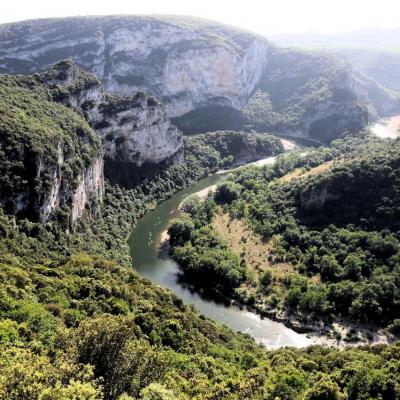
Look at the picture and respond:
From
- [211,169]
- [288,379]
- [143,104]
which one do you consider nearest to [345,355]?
[288,379]

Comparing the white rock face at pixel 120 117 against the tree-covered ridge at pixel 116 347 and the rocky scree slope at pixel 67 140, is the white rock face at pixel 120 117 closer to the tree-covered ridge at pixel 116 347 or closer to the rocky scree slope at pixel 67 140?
the rocky scree slope at pixel 67 140

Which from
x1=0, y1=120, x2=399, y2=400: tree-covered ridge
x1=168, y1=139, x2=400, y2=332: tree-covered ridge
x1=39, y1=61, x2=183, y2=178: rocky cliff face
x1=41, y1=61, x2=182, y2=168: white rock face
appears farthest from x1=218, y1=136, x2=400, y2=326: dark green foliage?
x1=41, y1=61, x2=182, y2=168: white rock face

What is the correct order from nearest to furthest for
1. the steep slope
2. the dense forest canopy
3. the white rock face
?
1. the dense forest canopy
2. the steep slope
3. the white rock face

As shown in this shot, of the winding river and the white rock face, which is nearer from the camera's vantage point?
the winding river

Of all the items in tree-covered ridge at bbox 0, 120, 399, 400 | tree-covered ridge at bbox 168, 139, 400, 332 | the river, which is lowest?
the river

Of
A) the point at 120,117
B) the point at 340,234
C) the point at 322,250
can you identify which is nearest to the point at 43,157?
the point at 322,250

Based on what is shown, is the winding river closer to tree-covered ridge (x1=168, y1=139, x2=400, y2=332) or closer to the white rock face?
tree-covered ridge (x1=168, y1=139, x2=400, y2=332)
